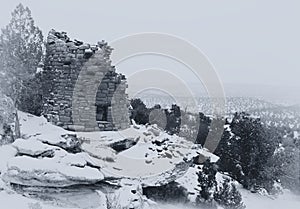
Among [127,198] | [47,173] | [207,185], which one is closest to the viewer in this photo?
[47,173]

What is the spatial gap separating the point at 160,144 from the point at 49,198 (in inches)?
176

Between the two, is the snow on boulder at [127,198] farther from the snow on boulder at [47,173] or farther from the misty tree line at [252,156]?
the misty tree line at [252,156]

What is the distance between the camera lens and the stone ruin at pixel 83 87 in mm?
9875

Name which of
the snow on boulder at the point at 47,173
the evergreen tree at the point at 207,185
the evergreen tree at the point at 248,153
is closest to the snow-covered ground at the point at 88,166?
the snow on boulder at the point at 47,173

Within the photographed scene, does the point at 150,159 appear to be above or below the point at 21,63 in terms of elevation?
below

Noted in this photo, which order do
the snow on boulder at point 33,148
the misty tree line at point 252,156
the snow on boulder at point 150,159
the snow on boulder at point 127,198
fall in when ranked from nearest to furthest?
the snow on boulder at point 127,198
the snow on boulder at point 33,148
the snow on boulder at point 150,159
the misty tree line at point 252,156

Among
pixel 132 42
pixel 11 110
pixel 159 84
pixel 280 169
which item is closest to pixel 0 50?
pixel 11 110

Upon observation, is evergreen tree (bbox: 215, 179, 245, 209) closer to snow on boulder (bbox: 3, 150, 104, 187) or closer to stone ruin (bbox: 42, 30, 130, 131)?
stone ruin (bbox: 42, 30, 130, 131)

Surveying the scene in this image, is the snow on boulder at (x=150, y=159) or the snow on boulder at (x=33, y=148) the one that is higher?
the snow on boulder at (x=33, y=148)

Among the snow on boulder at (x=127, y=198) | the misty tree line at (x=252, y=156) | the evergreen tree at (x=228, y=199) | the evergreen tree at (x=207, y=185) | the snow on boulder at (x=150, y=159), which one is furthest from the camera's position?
the misty tree line at (x=252, y=156)

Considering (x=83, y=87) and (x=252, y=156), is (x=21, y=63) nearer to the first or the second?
(x=83, y=87)

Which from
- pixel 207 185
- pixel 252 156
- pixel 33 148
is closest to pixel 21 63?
pixel 33 148

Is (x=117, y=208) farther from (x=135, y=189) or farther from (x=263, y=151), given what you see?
(x=263, y=151)

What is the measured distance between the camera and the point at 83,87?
32.5ft
